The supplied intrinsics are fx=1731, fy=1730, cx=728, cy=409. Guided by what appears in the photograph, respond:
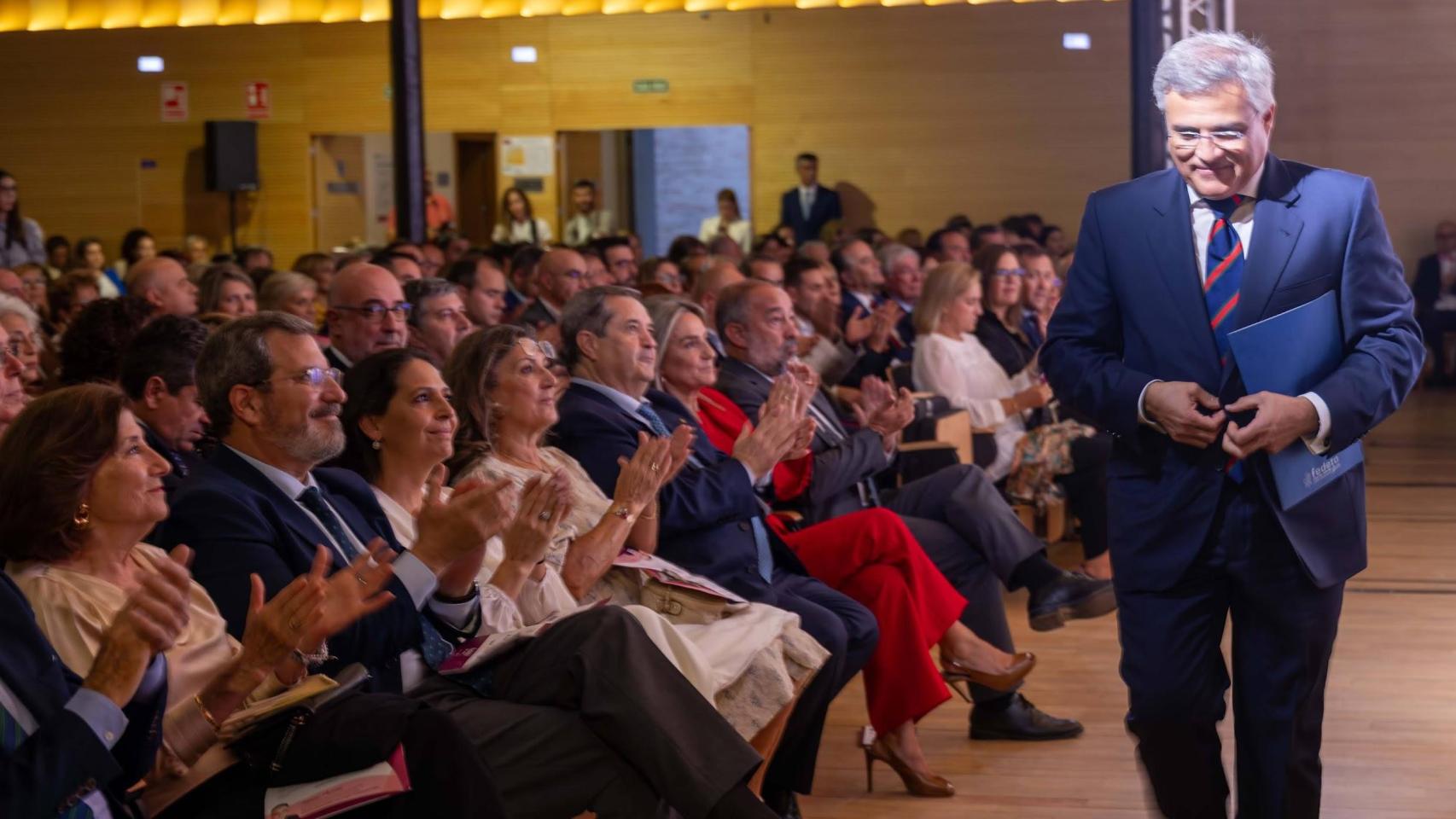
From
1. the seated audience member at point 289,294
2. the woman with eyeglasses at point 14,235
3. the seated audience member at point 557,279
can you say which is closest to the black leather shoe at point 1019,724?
the seated audience member at point 289,294

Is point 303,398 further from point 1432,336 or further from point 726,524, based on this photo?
point 1432,336

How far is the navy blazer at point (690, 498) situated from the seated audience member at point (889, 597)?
23 cm

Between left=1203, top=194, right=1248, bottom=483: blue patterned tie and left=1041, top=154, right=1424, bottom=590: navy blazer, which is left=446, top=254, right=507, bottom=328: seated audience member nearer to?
left=1041, top=154, right=1424, bottom=590: navy blazer

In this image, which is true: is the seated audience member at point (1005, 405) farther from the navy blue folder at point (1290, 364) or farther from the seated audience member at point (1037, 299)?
the navy blue folder at point (1290, 364)

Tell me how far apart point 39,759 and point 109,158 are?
1438 centimetres

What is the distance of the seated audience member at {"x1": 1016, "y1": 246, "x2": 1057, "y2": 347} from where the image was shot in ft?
24.6

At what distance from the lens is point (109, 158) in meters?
15.3

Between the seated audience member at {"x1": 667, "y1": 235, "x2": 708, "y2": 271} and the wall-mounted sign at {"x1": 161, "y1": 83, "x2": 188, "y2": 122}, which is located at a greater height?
the wall-mounted sign at {"x1": 161, "y1": 83, "x2": 188, "y2": 122}

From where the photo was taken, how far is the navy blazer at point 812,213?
47.7 ft

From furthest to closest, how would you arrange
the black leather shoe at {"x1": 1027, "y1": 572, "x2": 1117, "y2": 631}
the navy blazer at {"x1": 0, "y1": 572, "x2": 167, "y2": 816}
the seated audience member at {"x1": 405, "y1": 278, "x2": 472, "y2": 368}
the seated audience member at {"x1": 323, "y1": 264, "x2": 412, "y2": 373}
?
1. the seated audience member at {"x1": 405, "y1": 278, "x2": 472, "y2": 368}
2. the seated audience member at {"x1": 323, "y1": 264, "x2": 412, "y2": 373}
3. the black leather shoe at {"x1": 1027, "y1": 572, "x2": 1117, "y2": 631}
4. the navy blazer at {"x1": 0, "y1": 572, "x2": 167, "y2": 816}

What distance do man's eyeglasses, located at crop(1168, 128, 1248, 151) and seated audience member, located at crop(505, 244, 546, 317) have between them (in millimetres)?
6141

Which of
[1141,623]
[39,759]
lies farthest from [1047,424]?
[39,759]

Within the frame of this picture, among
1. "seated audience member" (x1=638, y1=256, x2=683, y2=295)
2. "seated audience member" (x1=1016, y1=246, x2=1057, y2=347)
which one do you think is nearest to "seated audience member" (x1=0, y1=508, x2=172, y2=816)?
"seated audience member" (x1=1016, y1=246, x2=1057, y2=347)

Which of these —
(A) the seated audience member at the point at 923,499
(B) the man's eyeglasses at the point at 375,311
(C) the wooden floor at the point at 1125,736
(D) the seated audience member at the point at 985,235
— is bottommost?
(C) the wooden floor at the point at 1125,736
